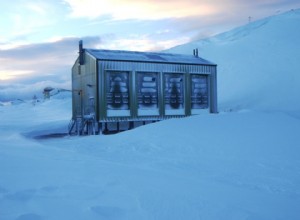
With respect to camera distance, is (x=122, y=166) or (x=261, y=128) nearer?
(x=122, y=166)

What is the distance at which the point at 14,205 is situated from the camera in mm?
5672

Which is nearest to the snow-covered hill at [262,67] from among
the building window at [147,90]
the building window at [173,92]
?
the building window at [173,92]

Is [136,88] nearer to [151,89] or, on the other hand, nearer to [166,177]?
[151,89]

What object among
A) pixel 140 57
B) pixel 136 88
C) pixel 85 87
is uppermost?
pixel 140 57

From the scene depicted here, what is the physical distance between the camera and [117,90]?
2205 centimetres

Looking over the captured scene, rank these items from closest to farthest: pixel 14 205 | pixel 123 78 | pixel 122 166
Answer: pixel 14 205 < pixel 122 166 < pixel 123 78

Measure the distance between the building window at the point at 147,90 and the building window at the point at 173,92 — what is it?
79 centimetres

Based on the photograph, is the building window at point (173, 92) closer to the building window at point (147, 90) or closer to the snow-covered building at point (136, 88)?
the snow-covered building at point (136, 88)

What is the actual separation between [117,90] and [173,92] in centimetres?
389

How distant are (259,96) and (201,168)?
32.7 m

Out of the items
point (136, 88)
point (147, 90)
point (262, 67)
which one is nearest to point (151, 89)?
point (147, 90)

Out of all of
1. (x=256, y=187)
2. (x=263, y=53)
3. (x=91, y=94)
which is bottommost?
(x=256, y=187)

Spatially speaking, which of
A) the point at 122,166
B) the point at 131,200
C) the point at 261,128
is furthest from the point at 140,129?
the point at 131,200

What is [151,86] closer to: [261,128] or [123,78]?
[123,78]
